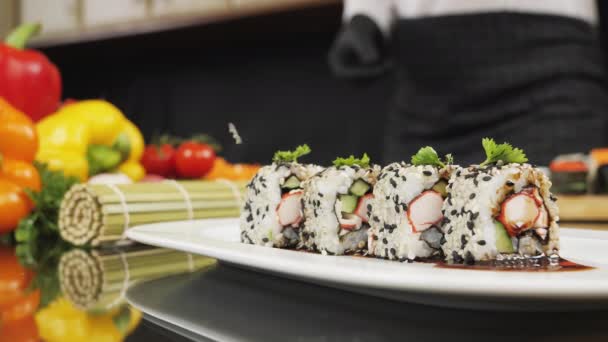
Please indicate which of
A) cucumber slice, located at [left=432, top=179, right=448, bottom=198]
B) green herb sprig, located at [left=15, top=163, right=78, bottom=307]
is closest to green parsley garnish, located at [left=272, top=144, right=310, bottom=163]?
cucumber slice, located at [left=432, top=179, right=448, bottom=198]

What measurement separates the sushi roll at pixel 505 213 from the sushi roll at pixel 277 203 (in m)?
0.26

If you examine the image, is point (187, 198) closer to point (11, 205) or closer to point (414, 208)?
point (11, 205)

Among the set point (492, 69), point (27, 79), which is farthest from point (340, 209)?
point (492, 69)

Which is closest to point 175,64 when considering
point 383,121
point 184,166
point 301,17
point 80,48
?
point 80,48

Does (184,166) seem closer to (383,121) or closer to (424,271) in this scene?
(383,121)

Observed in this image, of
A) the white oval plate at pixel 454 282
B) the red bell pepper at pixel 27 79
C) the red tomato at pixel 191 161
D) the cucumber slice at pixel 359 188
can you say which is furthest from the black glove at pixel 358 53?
the white oval plate at pixel 454 282

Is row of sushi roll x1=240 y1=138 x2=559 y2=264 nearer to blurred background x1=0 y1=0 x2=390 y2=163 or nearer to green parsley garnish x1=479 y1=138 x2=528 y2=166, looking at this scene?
green parsley garnish x1=479 y1=138 x2=528 y2=166

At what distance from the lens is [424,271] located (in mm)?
433

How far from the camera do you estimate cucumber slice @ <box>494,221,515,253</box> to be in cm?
66

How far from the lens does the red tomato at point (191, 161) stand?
1.69 m

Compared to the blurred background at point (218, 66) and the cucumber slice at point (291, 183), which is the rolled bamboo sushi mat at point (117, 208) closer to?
the cucumber slice at point (291, 183)

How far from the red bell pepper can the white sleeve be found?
0.92m

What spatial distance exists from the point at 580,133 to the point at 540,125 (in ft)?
0.44

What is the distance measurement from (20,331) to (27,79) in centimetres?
116
